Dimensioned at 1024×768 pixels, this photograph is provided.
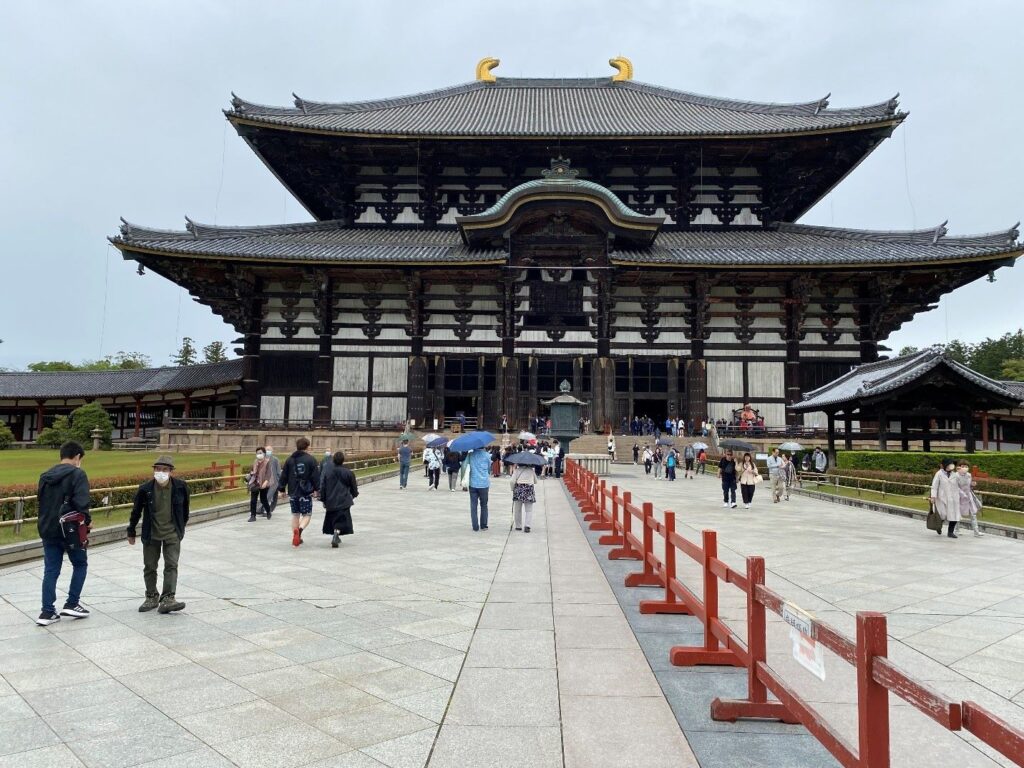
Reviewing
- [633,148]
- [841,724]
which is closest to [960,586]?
[841,724]

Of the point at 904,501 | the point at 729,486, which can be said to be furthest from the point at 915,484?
the point at 729,486

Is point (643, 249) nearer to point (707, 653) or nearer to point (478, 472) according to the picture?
point (478, 472)

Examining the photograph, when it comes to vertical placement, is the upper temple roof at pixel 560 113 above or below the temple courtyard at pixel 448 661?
above

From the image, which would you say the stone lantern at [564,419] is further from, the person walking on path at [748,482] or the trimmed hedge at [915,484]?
the person walking on path at [748,482]

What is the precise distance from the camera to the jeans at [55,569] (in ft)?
20.0

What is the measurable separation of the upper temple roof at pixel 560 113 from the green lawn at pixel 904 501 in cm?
1895

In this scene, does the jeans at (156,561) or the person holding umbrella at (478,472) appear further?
the person holding umbrella at (478,472)

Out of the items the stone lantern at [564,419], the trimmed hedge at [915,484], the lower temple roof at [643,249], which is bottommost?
the trimmed hedge at [915,484]

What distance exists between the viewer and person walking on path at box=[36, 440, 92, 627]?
6.12 metres

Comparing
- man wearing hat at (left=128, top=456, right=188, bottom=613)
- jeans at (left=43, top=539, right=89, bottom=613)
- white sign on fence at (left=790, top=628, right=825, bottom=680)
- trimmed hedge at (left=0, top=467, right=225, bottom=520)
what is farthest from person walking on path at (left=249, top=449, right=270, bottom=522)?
white sign on fence at (left=790, top=628, right=825, bottom=680)

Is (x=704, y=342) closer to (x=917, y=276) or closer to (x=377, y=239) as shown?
(x=917, y=276)

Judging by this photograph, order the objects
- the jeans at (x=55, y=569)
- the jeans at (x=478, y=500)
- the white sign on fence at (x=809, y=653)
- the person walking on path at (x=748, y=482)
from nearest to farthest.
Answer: the white sign on fence at (x=809, y=653) < the jeans at (x=55, y=569) < the jeans at (x=478, y=500) < the person walking on path at (x=748, y=482)

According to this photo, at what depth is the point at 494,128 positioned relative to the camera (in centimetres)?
3528

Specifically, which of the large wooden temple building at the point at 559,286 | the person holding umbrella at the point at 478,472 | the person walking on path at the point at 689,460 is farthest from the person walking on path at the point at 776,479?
the large wooden temple building at the point at 559,286
